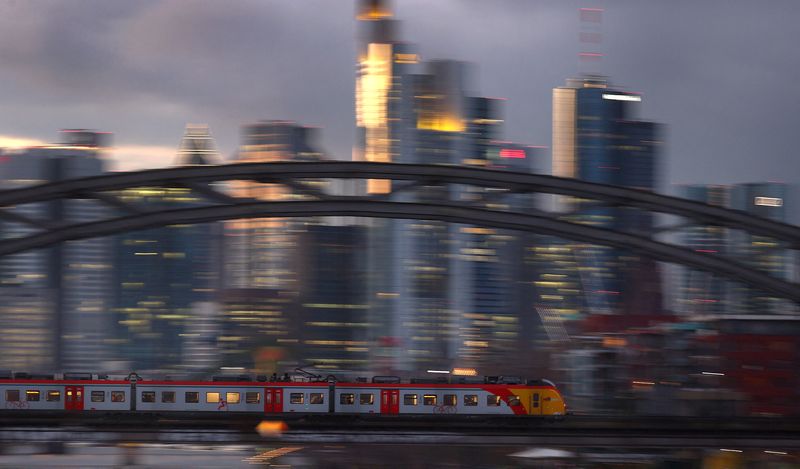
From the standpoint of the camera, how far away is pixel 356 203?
29453 mm

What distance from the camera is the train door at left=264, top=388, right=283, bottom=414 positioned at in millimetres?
40438

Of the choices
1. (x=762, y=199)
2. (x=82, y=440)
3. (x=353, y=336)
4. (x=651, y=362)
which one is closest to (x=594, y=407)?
(x=651, y=362)

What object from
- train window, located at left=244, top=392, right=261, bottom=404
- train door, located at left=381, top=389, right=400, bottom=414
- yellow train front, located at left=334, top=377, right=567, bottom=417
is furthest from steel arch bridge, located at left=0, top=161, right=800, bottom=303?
train window, located at left=244, top=392, right=261, bottom=404

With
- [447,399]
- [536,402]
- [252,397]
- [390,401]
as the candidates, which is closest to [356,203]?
[390,401]

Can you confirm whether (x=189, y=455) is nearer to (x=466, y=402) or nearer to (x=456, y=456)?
(x=456, y=456)

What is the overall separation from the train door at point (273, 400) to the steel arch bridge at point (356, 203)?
42.9ft

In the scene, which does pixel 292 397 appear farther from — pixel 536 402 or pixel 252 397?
pixel 536 402

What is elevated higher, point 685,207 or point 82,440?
point 685,207

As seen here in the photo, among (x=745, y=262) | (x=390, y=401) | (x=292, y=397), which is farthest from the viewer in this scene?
(x=745, y=262)

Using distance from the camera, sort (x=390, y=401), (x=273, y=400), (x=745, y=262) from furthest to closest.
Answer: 1. (x=745, y=262)
2. (x=273, y=400)
3. (x=390, y=401)

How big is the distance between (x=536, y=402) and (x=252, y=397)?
12004mm

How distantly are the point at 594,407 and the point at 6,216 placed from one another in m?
51.5

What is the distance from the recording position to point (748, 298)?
138m

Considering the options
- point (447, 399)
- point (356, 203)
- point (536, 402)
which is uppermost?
point (356, 203)
